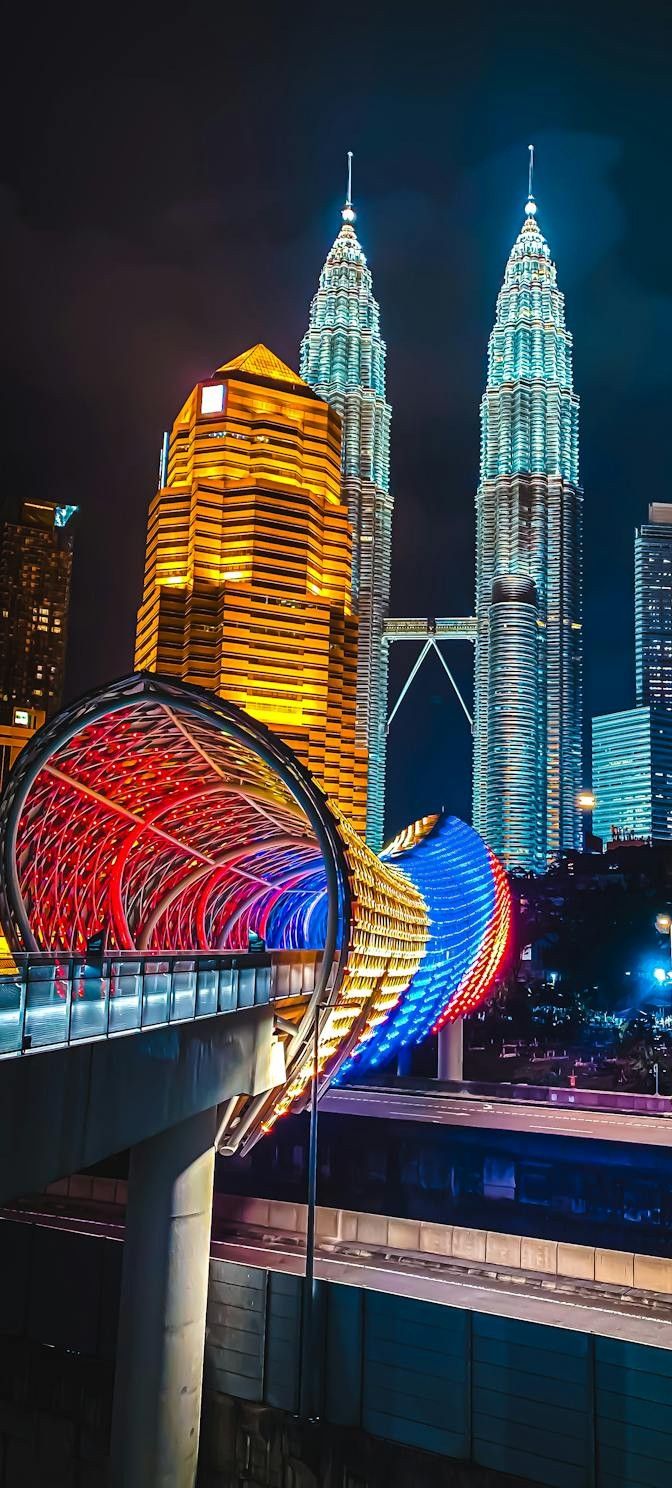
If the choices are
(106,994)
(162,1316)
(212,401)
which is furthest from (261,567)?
(106,994)

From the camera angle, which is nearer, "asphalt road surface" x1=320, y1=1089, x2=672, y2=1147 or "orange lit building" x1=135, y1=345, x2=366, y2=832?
"asphalt road surface" x1=320, y1=1089, x2=672, y2=1147

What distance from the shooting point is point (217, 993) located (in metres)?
16.2

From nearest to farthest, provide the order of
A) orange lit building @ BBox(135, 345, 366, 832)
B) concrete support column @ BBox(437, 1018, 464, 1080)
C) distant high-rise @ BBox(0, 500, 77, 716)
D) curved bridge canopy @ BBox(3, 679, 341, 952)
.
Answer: curved bridge canopy @ BBox(3, 679, 341, 952) < concrete support column @ BBox(437, 1018, 464, 1080) < orange lit building @ BBox(135, 345, 366, 832) < distant high-rise @ BBox(0, 500, 77, 716)

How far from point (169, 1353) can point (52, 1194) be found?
38.1 ft

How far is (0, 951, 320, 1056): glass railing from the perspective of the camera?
9.71m

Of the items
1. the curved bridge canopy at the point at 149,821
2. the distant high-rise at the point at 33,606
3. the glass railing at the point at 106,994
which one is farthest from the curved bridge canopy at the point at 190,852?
the distant high-rise at the point at 33,606

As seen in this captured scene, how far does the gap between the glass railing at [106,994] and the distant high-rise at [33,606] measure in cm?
17363

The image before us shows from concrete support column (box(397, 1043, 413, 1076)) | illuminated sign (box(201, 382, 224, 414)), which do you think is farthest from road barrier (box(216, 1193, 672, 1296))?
illuminated sign (box(201, 382, 224, 414))

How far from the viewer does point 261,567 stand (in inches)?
5418

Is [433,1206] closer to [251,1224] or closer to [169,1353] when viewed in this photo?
[251,1224]

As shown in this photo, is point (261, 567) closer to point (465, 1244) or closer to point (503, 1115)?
point (503, 1115)

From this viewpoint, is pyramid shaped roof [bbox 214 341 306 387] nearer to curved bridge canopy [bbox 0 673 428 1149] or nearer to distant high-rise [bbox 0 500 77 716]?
distant high-rise [bbox 0 500 77 716]

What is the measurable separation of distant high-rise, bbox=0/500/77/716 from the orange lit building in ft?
152

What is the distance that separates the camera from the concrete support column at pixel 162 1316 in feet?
51.3
